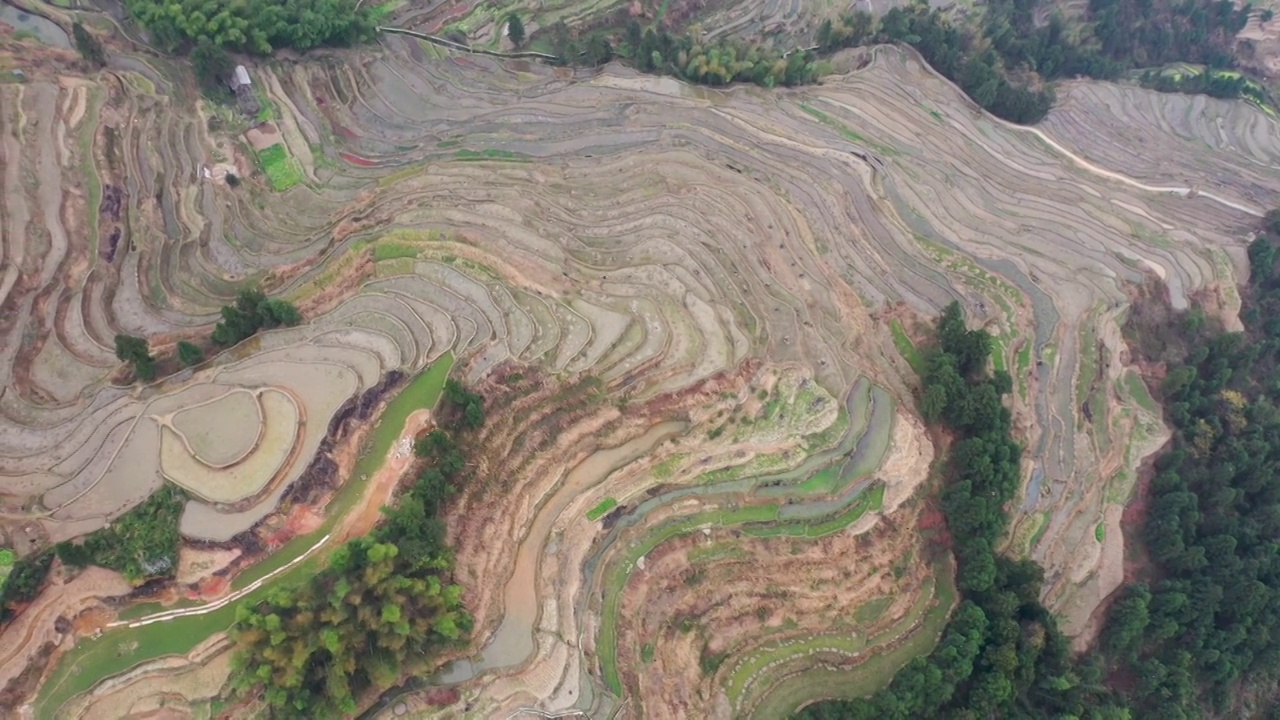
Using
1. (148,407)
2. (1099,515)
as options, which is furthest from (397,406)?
(1099,515)

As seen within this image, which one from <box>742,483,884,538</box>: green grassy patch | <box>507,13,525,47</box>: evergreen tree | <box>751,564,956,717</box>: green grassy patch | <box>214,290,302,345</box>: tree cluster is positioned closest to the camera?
<box>214,290,302,345</box>: tree cluster

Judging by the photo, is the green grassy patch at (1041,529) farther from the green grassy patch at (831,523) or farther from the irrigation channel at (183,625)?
the irrigation channel at (183,625)

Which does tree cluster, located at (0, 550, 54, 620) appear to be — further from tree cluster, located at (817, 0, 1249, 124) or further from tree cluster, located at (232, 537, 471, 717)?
tree cluster, located at (817, 0, 1249, 124)

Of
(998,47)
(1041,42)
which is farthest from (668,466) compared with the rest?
(1041,42)

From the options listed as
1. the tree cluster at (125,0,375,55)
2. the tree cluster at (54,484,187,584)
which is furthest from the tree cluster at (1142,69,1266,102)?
the tree cluster at (54,484,187,584)

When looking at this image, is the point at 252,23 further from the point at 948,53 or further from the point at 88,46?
the point at 948,53

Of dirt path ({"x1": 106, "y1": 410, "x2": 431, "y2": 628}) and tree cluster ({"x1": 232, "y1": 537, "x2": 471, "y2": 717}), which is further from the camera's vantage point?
dirt path ({"x1": 106, "y1": 410, "x2": 431, "y2": 628})

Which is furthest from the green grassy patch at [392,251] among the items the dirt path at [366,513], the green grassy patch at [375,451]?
the dirt path at [366,513]
